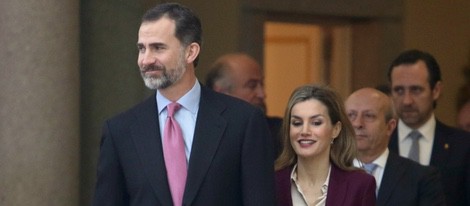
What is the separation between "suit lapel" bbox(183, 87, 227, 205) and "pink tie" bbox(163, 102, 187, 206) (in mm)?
45

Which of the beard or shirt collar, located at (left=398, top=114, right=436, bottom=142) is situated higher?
the beard

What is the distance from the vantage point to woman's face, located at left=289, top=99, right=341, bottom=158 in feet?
22.8

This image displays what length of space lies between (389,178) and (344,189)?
3.50 ft

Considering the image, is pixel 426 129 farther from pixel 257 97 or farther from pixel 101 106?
pixel 101 106

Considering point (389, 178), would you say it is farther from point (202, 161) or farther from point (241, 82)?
point (202, 161)

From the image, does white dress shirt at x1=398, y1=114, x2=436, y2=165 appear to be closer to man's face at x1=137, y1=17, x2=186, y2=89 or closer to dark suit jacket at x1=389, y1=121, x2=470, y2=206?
dark suit jacket at x1=389, y1=121, x2=470, y2=206

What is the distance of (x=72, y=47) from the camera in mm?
9016

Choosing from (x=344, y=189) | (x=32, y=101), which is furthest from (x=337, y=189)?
(x=32, y=101)

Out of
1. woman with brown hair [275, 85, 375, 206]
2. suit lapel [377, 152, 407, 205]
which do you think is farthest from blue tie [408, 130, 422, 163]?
woman with brown hair [275, 85, 375, 206]

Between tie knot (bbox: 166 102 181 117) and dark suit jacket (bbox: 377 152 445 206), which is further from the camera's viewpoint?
dark suit jacket (bbox: 377 152 445 206)

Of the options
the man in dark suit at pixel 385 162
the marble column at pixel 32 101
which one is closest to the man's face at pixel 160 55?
the man in dark suit at pixel 385 162

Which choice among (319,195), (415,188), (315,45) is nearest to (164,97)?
(319,195)

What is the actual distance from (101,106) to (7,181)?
1.13 meters

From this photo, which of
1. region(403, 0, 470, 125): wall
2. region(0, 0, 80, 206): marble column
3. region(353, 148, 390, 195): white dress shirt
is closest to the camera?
region(353, 148, 390, 195): white dress shirt
